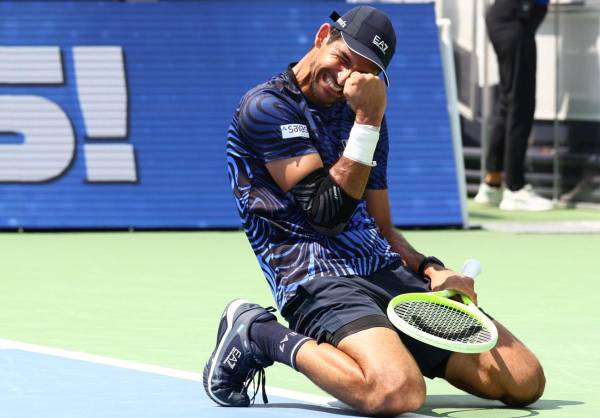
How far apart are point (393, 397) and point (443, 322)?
0.39m

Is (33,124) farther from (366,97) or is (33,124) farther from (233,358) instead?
(366,97)

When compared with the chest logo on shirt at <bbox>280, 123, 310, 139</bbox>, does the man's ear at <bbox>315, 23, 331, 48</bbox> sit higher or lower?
higher

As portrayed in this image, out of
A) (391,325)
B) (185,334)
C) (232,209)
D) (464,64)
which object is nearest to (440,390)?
(391,325)

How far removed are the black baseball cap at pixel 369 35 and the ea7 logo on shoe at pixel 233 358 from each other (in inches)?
47.8

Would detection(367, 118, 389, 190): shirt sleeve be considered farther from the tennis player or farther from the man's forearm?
the man's forearm

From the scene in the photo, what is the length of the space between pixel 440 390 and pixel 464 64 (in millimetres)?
11344

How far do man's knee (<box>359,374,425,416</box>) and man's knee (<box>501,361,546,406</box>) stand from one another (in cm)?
50

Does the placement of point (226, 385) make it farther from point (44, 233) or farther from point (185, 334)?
point (44, 233)

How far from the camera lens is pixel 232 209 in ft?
43.5

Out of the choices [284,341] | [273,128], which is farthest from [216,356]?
[273,128]

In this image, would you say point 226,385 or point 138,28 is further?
point 138,28

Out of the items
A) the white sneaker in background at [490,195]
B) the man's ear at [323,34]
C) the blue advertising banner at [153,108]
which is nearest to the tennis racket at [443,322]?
the man's ear at [323,34]

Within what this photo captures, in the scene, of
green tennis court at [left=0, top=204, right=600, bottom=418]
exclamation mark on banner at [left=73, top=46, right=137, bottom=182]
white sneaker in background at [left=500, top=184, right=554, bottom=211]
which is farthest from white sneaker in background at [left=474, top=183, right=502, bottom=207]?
exclamation mark on banner at [left=73, top=46, right=137, bottom=182]

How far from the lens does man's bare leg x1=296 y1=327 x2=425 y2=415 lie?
5633 mm
